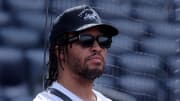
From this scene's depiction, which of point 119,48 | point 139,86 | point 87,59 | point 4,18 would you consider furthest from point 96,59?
point 139,86

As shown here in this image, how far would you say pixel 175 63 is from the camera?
3922 millimetres

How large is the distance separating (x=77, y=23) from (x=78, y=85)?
0.72 ft

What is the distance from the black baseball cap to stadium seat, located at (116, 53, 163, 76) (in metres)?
1.58

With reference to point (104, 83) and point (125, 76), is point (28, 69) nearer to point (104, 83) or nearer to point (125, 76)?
point (104, 83)

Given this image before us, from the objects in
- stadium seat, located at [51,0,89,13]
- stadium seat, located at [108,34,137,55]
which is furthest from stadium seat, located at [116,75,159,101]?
stadium seat, located at [51,0,89,13]

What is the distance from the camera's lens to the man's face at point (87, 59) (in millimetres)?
1810

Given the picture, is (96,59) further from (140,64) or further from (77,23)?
(140,64)

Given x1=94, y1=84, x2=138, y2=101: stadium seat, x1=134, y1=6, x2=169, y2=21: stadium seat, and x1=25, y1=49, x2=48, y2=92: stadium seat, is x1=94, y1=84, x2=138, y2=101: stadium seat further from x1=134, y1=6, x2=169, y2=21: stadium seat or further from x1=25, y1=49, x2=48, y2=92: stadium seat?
x1=134, y1=6, x2=169, y2=21: stadium seat

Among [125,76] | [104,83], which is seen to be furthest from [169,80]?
[104,83]

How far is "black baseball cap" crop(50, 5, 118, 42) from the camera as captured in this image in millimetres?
1874

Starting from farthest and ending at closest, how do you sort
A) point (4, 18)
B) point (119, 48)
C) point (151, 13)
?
point (151, 13) → point (119, 48) → point (4, 18)

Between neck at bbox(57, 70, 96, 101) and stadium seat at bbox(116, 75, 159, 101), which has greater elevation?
neck at bbox(57, 70, 96, 101)

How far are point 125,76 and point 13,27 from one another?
3.06ft

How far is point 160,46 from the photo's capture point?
12.6 ft
